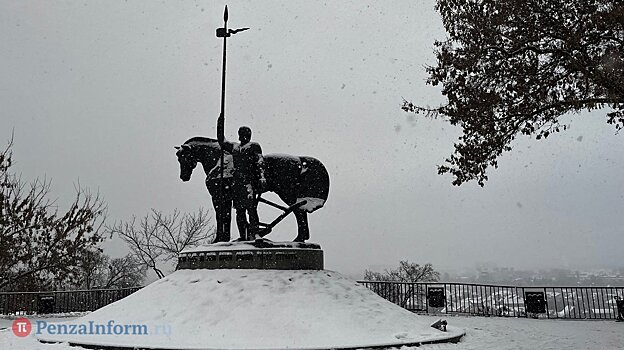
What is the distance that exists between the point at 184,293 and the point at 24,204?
21287 millimetres

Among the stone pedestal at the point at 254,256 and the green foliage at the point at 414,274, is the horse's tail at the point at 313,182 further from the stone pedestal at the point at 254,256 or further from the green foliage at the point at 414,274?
the green foliage at the point at 414,274

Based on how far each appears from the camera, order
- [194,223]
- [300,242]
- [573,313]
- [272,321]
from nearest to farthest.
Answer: [272,321]
[300,242]
[573,313]
[194,223]

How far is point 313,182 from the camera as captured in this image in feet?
49.7

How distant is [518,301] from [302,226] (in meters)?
11.8

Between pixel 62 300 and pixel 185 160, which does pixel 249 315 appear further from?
pixel 62 300

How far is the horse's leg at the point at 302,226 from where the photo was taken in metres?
15.3

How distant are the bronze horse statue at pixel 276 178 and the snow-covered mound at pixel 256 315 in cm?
191

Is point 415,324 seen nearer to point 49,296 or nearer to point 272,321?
point 272,321

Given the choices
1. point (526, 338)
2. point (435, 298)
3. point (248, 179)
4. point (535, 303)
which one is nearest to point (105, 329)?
point (248, 179)

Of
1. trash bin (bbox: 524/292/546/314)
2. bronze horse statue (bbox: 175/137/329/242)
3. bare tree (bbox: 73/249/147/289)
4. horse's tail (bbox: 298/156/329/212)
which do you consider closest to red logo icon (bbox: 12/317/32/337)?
bronze horse statue (bbox: 175/137/329/242)

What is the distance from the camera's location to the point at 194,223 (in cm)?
4497

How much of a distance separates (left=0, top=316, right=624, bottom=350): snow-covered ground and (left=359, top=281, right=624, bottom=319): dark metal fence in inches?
137

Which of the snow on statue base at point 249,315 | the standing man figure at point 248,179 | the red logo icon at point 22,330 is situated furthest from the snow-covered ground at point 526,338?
the standing man figure at point 248,179

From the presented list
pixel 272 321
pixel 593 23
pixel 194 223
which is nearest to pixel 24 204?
pixel 194 223
